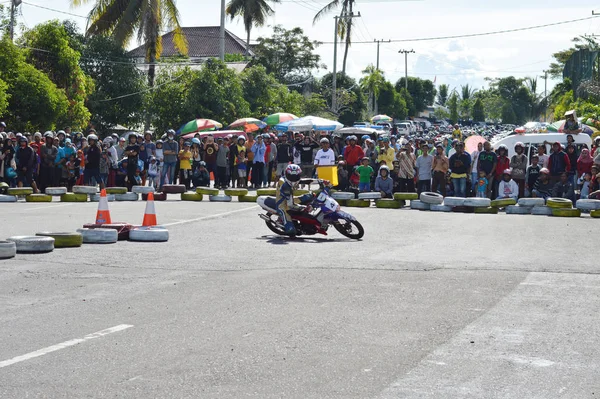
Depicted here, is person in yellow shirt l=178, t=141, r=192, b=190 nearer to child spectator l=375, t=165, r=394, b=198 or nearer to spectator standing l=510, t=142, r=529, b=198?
child spectator l=375, t=165, r=394, b=198

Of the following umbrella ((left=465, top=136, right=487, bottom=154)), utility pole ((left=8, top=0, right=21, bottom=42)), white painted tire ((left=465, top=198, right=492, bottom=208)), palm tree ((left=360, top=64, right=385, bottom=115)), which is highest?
palm tree ((left=360, top=64, right=385, bottom=115))

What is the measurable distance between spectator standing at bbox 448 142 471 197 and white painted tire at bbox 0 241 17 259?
1387cm

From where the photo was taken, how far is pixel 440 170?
78.5ft

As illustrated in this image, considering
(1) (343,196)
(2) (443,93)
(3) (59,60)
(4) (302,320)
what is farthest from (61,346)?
(2) (443,93)

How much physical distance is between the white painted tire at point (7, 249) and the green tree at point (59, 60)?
25.5 m

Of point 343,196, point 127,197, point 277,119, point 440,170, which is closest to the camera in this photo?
point 343,196

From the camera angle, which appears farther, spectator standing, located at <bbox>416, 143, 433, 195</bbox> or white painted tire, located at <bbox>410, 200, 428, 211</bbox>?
spectator standing, located at <bbox>416, 143, 433, 195</bbox>

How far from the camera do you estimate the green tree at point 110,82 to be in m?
45.9

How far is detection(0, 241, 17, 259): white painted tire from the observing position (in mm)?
11688

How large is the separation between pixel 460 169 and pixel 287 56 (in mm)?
50776

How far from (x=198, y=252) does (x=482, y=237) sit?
534 cm

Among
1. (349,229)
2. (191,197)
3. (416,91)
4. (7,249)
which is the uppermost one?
(416,91)

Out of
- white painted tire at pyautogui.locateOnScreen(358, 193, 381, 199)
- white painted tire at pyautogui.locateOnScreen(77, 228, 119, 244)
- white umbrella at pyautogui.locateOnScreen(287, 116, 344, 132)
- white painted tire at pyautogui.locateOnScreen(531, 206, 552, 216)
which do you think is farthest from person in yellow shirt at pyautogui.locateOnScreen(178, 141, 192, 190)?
white painted tire at pyautogui.locateOnScreen(77, 228, 119, 244)

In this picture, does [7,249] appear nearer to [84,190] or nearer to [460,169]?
[84,190]
